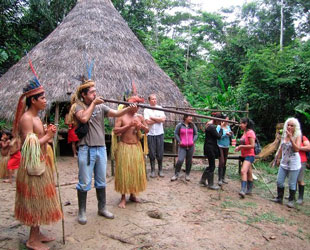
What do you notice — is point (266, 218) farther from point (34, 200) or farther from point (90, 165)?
point (34, 200)

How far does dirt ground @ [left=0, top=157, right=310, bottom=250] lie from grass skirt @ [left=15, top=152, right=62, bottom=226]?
1.14 feet

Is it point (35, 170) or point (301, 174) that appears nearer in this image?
point (35, 170)

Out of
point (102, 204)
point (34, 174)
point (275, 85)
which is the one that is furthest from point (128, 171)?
point (275, 85)

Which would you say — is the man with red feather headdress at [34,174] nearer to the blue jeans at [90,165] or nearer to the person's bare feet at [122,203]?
the blue jeans at [90,165]

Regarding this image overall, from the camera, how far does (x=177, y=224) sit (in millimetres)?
3451

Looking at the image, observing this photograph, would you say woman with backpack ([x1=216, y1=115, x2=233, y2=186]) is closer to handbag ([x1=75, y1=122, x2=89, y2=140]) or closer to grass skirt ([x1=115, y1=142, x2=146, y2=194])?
grass skirt ([x1=115, y1=142, x2=146, y2=194])

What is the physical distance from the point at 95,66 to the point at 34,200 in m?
5.72

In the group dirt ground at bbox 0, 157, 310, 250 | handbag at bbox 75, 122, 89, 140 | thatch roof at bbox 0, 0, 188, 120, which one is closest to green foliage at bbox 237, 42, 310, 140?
thatch roof at bbox 0, 0, 188, 120

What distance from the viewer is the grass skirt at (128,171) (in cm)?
385

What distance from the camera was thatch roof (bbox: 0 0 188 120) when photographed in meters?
7.42

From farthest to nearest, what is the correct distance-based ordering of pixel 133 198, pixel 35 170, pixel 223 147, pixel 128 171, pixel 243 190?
pixel 223 147
pixel 243 190
pixel 133 198
pixel 128 171
pixel 35 170

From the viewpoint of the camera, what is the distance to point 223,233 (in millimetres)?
3303

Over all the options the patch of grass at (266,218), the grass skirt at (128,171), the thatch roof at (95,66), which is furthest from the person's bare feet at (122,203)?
the thatch roof at (95,66)

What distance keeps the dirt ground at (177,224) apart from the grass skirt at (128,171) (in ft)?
0.90
